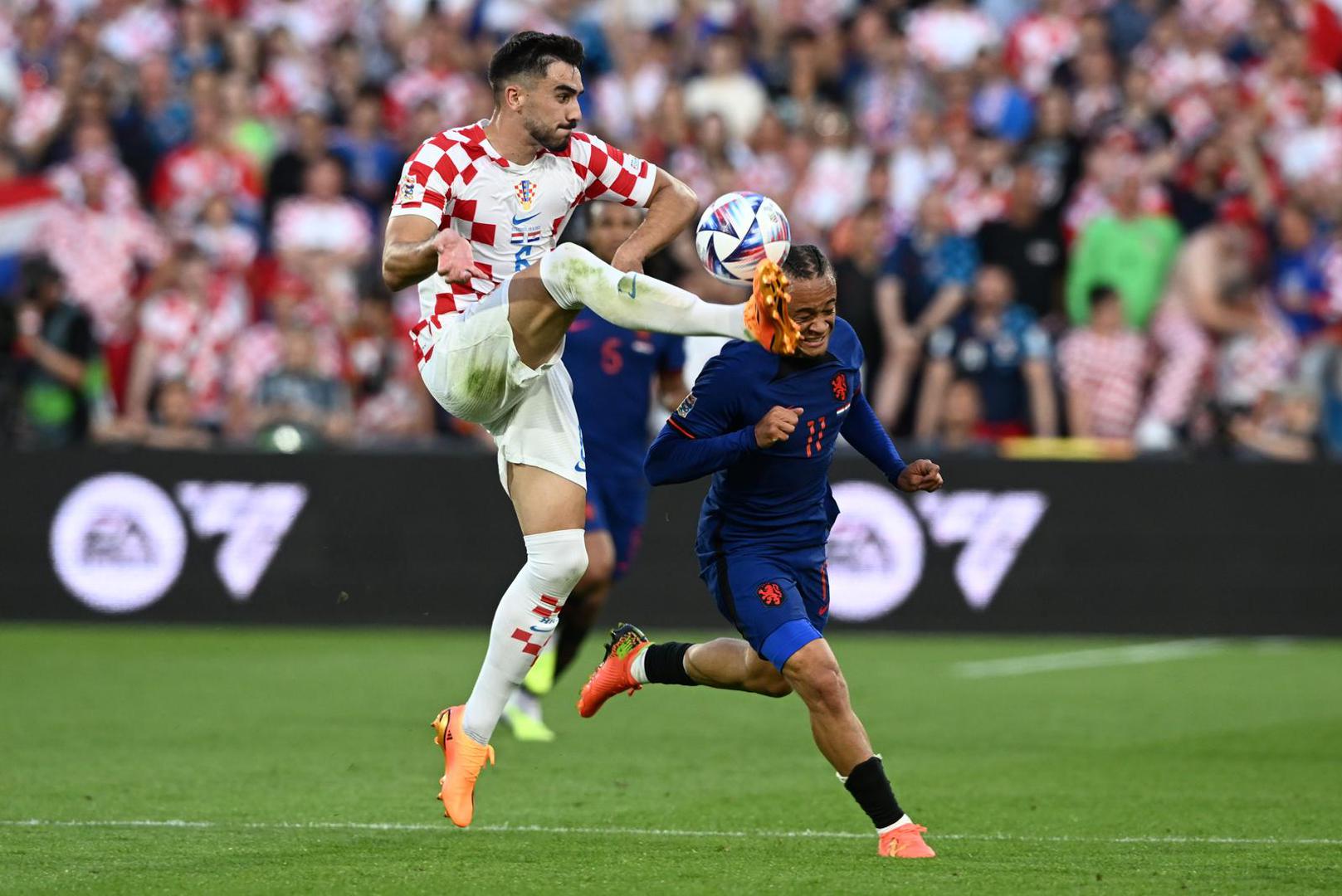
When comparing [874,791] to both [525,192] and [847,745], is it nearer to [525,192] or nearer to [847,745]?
[847,745]

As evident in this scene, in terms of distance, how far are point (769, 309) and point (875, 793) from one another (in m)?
1.71

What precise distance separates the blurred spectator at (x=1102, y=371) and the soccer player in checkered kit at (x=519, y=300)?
28.3 ft

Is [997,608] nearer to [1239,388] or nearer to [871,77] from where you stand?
[1239,388]

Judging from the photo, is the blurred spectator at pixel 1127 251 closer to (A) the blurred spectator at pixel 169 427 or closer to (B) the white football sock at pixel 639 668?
(A) the blurred spectator at pixel 169 427

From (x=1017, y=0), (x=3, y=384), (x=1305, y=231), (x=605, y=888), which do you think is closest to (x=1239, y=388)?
(x=1305, y=231)

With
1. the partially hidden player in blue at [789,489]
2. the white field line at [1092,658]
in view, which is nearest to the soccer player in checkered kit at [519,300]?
the partially hidden player in blue at [789,489]

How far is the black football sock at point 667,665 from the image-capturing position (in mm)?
7816

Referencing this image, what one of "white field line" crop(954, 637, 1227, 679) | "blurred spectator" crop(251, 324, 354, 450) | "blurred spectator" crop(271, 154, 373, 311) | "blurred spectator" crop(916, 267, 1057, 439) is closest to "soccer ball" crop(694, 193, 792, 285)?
"white field line" crop(954, 637, 1227, 679)

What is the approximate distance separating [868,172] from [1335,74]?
4.24 m

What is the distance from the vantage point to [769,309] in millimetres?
6355

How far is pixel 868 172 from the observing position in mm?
17000

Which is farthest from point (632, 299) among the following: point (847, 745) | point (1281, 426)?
point (1281, 426)

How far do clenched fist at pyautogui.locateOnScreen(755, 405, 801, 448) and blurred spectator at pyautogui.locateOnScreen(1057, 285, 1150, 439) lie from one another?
30.8ft

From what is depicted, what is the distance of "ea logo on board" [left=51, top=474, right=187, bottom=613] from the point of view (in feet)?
49.6
